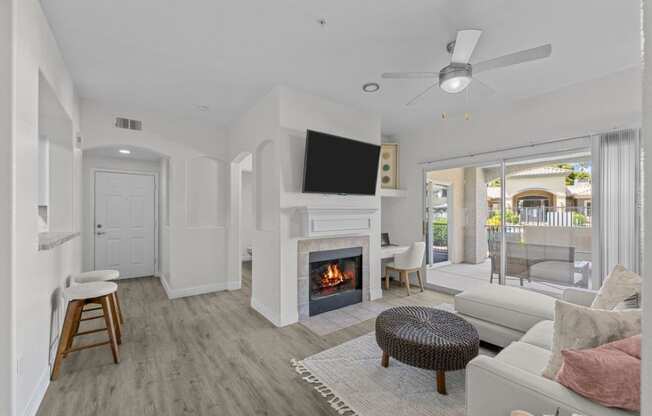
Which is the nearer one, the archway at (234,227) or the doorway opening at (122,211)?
the archway at (234,227)

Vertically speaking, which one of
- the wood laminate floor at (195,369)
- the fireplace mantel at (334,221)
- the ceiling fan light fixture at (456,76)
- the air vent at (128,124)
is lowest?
the wood laminate floor at (195,369)

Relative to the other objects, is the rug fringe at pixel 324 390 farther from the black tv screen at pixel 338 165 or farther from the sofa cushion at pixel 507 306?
the black tv screen at pixel 338 165

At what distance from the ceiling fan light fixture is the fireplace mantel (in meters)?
1.79

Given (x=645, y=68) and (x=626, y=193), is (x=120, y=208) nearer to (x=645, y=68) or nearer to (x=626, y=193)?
(x=645, y=68)

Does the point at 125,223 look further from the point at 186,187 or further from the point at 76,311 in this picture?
the point at 76,311

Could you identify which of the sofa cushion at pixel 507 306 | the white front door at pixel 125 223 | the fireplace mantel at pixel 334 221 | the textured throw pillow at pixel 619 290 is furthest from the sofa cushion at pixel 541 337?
the white front door at pixel 125 223

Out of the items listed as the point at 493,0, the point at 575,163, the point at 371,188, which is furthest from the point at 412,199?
the point at 493,0

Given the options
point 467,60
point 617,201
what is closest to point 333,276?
point 467,60

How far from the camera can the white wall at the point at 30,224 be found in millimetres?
1659

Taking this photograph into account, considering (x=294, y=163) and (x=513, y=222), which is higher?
(x=294, y=163)

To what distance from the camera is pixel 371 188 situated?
4.01 m

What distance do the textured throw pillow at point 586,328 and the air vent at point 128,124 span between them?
184 inches

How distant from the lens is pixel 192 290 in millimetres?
4336

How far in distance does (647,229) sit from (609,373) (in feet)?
3.03
